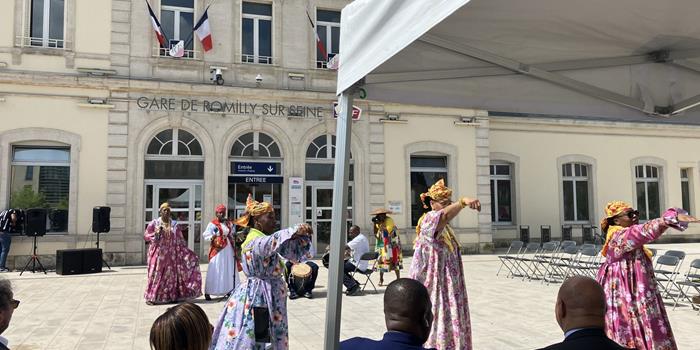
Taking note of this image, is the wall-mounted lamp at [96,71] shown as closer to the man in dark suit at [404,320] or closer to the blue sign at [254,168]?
the blue sign at [254,168]

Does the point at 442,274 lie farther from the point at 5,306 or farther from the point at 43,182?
the point at 43,182

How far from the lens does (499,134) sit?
19.7 meters

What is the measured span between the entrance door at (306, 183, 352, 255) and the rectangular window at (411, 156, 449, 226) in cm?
228

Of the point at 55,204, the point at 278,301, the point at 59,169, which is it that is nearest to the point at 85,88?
the point at 59,169

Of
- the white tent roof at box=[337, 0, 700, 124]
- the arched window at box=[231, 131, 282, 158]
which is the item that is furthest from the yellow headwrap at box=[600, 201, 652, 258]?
the arched window at box=[231, 131, 282, 158]

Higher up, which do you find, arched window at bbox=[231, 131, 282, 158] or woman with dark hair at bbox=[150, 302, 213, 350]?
arched window at bbox=[231, 131, 282, 158]

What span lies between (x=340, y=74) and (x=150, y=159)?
1287 cm

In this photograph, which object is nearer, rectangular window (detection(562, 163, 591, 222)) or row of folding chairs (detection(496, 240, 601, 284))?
row of folding chairs (detection(496, 240, 601, 284))

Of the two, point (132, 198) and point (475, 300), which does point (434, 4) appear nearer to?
point (475, 300)

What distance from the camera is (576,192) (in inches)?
818

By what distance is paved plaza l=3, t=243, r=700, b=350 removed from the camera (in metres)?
6.21

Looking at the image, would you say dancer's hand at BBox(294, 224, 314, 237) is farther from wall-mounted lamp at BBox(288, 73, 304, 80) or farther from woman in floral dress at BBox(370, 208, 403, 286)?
wall-mounted lamp at BBox(288, 73, 304, 80)

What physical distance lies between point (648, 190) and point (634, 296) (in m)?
20.5

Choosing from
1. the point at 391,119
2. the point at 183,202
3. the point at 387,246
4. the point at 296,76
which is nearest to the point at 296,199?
the point at 183,202
